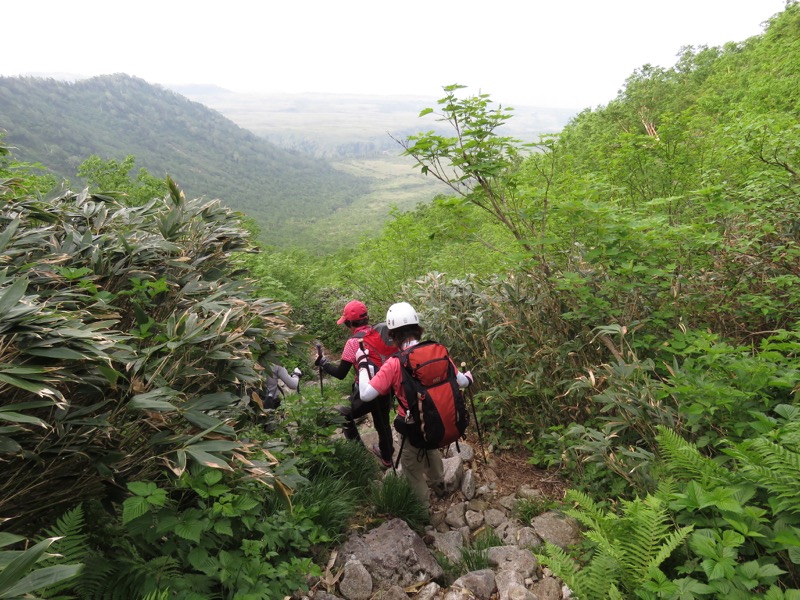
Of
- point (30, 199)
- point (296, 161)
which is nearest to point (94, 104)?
point (296, 161)

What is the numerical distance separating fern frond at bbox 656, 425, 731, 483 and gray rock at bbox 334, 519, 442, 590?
1834mm

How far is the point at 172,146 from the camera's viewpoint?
130 m

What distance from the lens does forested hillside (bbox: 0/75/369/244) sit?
92.8m

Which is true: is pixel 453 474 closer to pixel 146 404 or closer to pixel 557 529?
pixel 557 529

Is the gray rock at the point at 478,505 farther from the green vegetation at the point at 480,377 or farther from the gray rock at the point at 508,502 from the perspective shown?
the green vegetation at the point at 480,377

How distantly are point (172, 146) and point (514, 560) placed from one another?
154m

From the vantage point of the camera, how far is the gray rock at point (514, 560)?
3094mm

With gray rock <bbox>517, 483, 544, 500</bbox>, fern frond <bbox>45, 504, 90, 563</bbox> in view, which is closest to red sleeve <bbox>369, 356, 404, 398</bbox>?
gray rock <bbox>517, 483, 544, 500</bbox>

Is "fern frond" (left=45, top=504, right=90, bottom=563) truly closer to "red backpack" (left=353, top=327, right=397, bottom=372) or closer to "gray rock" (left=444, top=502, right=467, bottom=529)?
"red backpack" (left=353, top=327, right=397, bottom=372)

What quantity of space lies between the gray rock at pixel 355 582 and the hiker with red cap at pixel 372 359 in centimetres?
151

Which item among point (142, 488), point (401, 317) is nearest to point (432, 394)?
point (401, 317)

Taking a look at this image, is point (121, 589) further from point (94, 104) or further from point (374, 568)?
point (94, 104)

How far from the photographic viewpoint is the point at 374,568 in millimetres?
3045

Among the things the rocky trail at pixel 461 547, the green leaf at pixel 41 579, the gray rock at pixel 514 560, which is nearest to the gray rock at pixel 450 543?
the rocky trail at pixel 461 547
